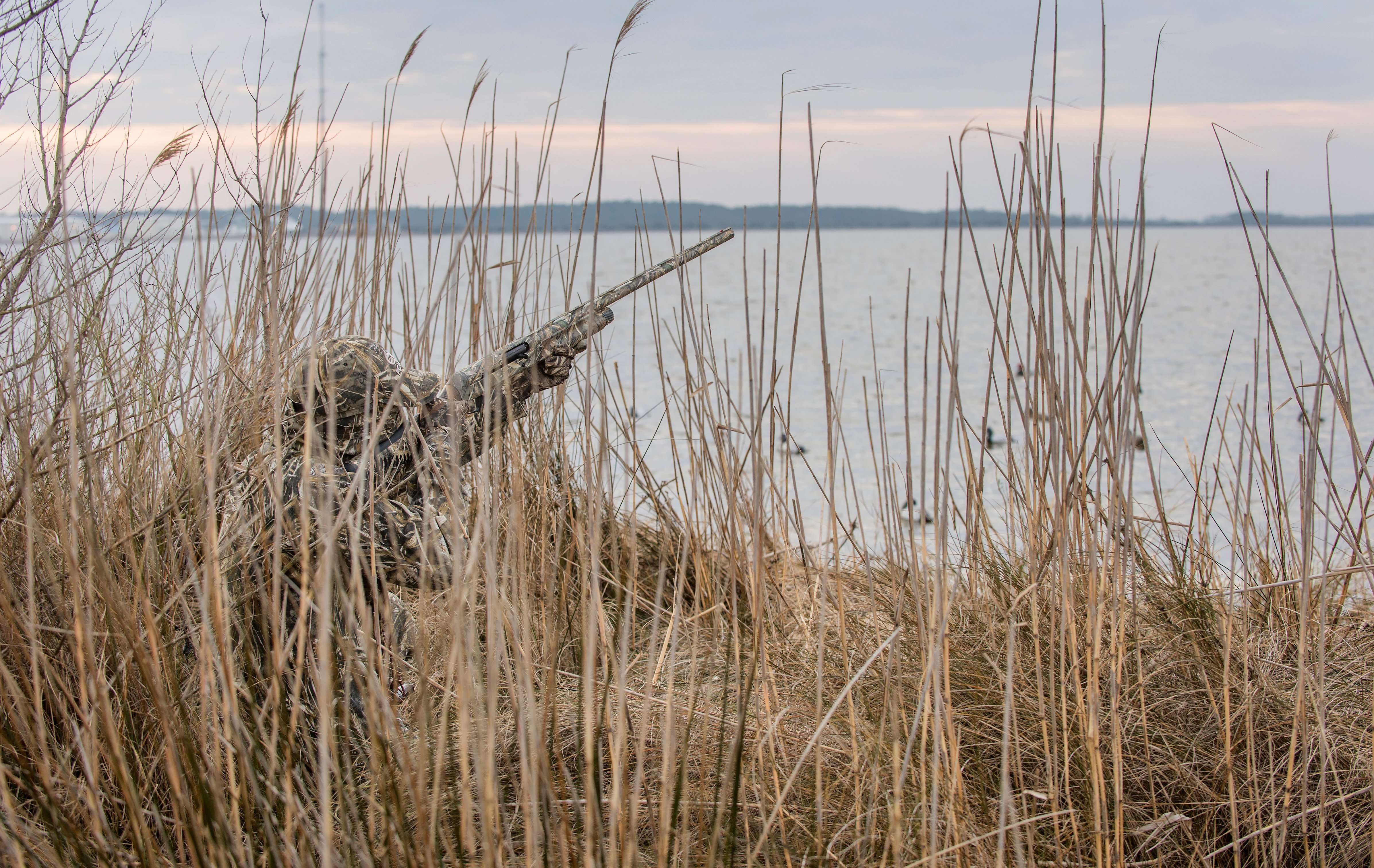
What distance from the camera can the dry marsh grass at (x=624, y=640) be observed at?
118cm

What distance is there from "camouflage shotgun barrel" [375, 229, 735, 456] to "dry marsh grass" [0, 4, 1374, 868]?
124mm

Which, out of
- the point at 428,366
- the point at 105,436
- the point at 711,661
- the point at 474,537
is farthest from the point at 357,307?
the point at 474,537

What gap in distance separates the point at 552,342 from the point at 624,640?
50.1 inches

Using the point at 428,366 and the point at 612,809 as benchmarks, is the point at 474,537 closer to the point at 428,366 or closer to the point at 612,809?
the point at 612,809

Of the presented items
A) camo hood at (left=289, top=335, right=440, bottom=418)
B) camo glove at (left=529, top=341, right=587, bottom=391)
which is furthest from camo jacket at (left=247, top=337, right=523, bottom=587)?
camo glove at (left=529, top=341, right=587, bottom=391)

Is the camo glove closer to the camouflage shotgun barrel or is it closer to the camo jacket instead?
the camouflage shotgun barrel

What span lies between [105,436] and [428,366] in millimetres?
831

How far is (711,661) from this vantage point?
2432 mm

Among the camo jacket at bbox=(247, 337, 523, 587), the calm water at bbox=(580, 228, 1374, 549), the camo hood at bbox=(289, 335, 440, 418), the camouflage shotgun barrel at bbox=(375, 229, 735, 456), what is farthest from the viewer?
the calm water at bbox=(580, 228, 1374, 549)

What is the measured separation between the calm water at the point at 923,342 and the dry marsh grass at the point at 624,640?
0.85ft

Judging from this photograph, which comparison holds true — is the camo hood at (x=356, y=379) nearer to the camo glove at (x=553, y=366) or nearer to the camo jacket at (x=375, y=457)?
the camo jacket at (x=375, y=457)

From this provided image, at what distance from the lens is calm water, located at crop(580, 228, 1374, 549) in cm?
662

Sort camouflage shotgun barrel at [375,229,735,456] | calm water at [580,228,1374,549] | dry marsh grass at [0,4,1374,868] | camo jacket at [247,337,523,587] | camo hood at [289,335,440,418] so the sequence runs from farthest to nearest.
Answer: calm water at [580,228,1374,549], camouflage shotgun barrel at [375,229,735,456], camo hood at [289,335,440,418], camo jacket at [247,337,523,587], dry marsh grass at [0,4,1374,868]

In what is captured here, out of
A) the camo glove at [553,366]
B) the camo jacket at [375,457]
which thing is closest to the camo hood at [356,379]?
the camo jacket at [375,457]
